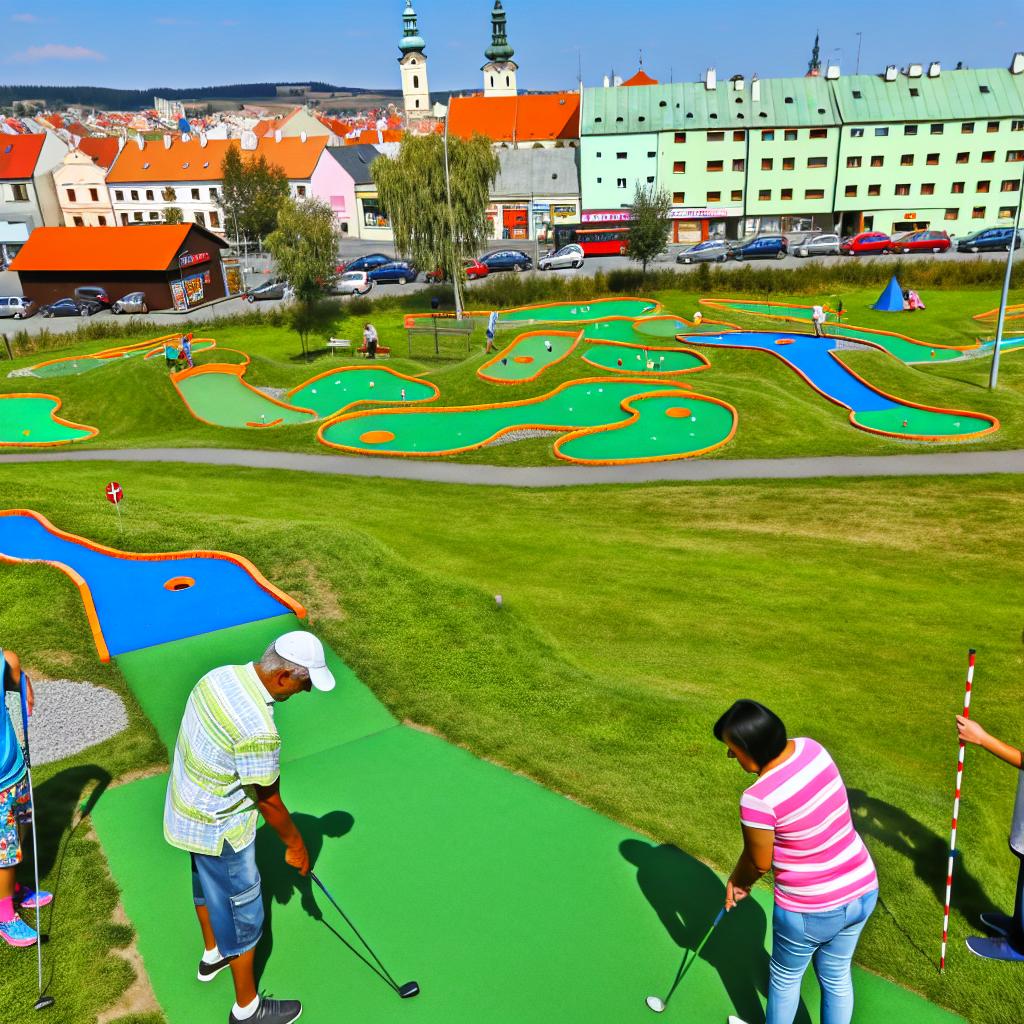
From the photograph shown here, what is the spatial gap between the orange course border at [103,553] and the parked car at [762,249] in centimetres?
5094

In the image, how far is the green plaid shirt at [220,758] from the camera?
447 cm

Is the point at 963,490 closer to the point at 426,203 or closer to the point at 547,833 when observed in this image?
the point at 547,833

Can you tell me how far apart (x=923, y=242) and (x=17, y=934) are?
61.3 metres

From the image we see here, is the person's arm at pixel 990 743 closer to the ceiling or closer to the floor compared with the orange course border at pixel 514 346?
closer to the ceiling

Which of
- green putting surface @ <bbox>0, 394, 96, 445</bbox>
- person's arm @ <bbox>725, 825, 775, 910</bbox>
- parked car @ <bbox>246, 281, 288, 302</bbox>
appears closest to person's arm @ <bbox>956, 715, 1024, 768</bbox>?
person's arm @ <bbox>725, 825, 775, 910</bbox>

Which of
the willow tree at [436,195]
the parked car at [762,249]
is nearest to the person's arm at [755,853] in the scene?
the willow tree at [436,195]

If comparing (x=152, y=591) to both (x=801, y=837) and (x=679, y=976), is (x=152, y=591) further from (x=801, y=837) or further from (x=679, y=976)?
(x=801, y=837)

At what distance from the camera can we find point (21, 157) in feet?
255

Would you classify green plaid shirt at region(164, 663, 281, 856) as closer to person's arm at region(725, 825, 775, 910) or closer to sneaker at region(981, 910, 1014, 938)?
person's arm at region(725, 825, 775, 910)

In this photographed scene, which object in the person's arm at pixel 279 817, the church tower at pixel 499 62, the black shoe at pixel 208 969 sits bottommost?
the black shoe at pixel 208 969

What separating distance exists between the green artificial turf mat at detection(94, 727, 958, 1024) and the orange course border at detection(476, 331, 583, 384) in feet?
70.3

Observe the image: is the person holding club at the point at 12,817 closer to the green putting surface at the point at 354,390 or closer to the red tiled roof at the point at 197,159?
the green putting surface at the point at 354,390

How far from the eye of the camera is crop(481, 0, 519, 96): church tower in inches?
4729

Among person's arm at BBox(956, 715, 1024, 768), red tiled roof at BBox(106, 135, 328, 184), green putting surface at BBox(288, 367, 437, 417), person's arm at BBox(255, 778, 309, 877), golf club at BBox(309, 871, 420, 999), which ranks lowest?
green putting surface at BBox(288, 367, 437, 417)
